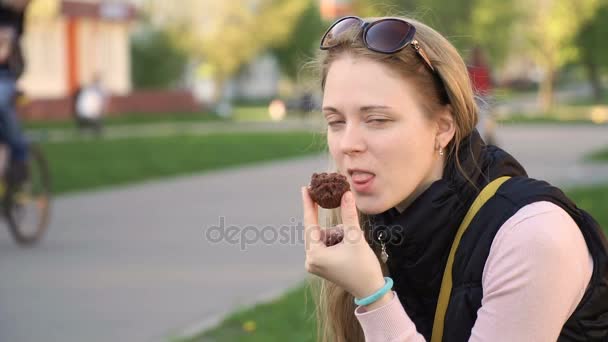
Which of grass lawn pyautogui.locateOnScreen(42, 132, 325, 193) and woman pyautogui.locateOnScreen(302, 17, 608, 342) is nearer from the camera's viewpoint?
woman pyautogui.locateOnScreen(302, 17, 608, 342)

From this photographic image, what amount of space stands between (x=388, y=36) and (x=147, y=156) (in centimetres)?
1602

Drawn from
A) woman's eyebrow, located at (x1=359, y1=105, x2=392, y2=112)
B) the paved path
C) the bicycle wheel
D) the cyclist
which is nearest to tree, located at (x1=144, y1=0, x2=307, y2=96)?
the paved path

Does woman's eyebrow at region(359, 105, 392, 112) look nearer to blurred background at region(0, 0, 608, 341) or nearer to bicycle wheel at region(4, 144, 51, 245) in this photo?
blurred background at region(0, 0, 608, 341)

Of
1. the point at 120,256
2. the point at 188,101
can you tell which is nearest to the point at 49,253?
the point at 120,256

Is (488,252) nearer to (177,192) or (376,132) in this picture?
(376,132)

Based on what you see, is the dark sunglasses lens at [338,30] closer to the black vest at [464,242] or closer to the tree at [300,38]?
the black vest at [464,242]

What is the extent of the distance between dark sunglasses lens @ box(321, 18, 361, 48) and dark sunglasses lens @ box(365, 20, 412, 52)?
102 mm

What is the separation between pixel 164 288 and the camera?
23.0ft

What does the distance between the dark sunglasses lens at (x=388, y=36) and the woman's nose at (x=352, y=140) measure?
0.18 meters

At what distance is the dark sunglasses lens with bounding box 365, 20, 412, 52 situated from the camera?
2262mm

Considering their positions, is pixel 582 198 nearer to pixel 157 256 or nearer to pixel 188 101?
pixel 157 256

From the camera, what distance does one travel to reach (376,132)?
227 cm

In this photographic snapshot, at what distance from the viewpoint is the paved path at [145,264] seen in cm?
607

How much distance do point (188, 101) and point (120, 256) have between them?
38.3 metres
